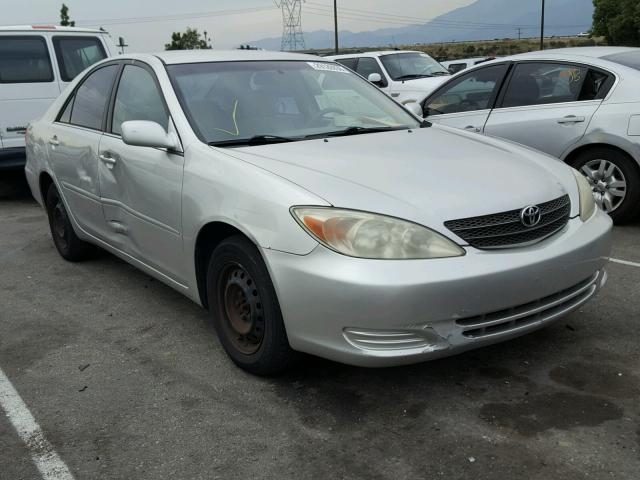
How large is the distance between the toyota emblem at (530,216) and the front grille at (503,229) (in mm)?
14

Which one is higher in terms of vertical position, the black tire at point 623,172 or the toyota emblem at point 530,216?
the toyota emblem at point 530,216

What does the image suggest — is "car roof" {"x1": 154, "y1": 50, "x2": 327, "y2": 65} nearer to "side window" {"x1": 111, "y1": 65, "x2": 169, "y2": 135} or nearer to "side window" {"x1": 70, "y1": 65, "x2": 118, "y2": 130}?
"side window" {"x1": 111, "y1": 65, "x2": 169, "y2": 135}

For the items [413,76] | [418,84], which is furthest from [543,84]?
[413,76]

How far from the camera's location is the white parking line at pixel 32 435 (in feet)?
8.70

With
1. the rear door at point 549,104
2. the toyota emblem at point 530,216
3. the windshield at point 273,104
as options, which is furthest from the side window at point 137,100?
the rear door at point 549,104

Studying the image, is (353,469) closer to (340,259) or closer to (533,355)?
(340,259)

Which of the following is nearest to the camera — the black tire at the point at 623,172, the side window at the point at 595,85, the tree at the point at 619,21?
the black tire at the point at 623,172

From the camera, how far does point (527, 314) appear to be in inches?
115

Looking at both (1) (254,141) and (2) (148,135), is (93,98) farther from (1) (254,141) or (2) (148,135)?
(1) (254,141)

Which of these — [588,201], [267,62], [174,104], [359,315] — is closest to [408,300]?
[359,315]

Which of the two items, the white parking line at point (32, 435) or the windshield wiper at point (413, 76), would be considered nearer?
the white parking line at point (32, 435)

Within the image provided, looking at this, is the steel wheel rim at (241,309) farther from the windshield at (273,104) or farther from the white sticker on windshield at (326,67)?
the white sticker on windshield at (326,67)

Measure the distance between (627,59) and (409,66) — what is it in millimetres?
7035

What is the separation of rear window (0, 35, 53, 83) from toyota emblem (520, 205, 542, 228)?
732 centimetres
